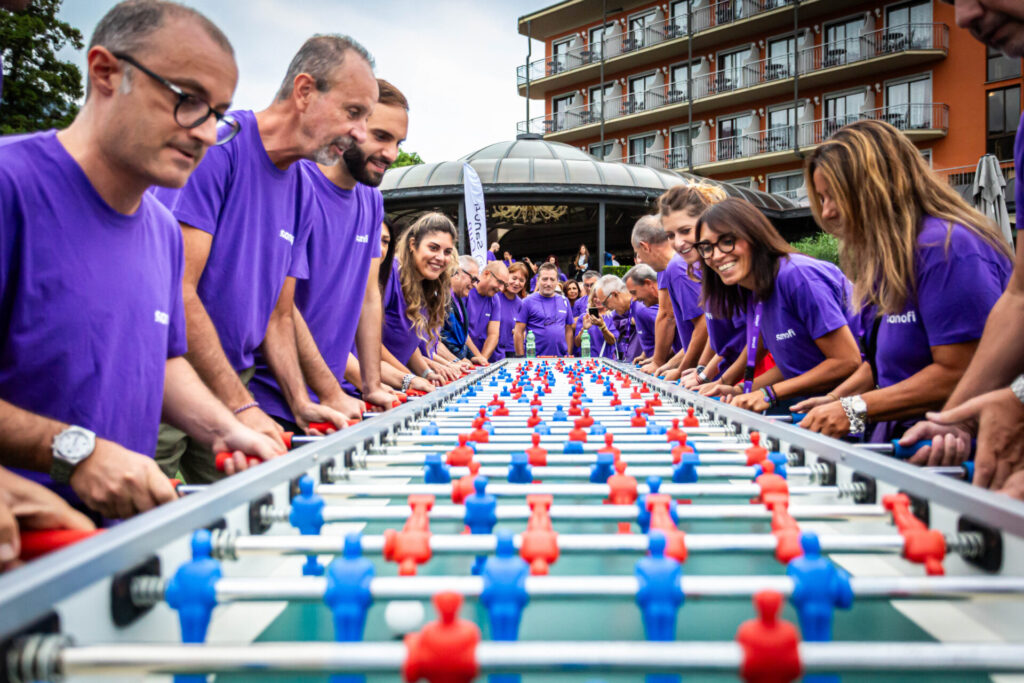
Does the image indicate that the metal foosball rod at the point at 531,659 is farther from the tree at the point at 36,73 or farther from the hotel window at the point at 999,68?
the hotel window at the point at 999,68

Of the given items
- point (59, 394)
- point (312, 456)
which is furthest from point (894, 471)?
point (59, 394)

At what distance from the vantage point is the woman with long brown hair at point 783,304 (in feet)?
9.88

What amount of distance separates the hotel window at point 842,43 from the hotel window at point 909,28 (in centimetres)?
100

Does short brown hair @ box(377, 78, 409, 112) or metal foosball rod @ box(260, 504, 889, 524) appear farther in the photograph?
short brown hair @ box(377, 78, 409, 112)

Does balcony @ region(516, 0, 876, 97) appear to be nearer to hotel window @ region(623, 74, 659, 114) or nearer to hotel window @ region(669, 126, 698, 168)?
hotel window @ region(623, 74, 659, 114)

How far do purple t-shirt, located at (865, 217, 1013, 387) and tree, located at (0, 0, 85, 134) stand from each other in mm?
21154

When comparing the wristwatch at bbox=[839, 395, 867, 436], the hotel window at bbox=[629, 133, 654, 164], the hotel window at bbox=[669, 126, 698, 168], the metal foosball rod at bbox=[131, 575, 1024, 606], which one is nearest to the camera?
the metal foosball rod at bbox=[131, 575, 1024, 606]

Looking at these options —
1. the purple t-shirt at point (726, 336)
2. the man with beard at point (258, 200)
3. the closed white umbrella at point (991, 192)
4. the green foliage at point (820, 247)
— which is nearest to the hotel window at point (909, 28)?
the green foliage at point (820, 247)

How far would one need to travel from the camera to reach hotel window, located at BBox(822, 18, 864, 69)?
24.2m

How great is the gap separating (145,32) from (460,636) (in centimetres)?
151

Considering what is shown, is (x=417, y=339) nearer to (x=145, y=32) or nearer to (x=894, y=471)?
(x=145, y=32)

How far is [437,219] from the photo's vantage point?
16.5 feet

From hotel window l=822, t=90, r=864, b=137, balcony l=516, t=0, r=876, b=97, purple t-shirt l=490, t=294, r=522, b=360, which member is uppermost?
balcony l=516, t=0, r=876, b=97

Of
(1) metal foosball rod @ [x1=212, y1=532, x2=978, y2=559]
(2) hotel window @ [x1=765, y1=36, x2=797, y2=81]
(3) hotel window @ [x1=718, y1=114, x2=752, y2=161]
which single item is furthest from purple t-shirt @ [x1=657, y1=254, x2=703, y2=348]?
(2) hotel window @ [x1=765, y1=36, x2=797, y2=81]
